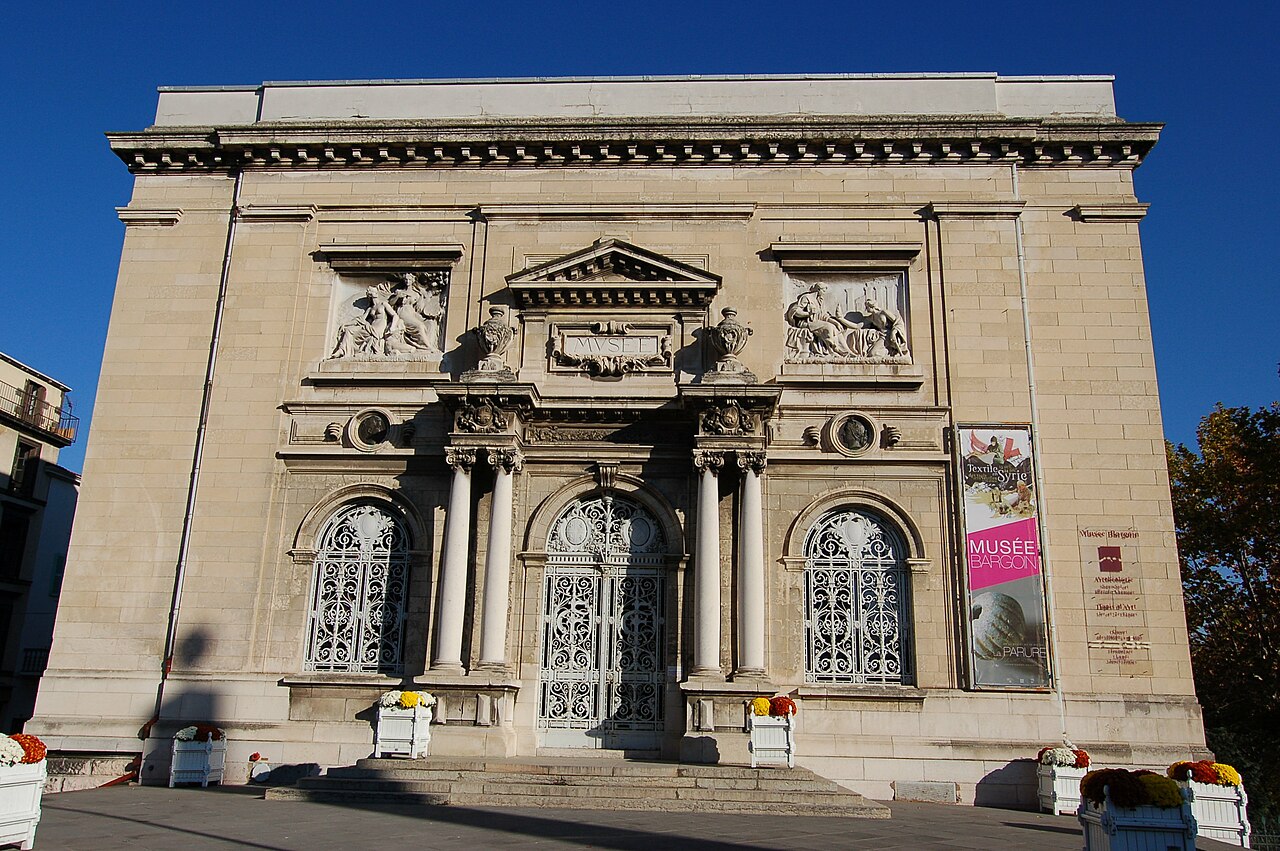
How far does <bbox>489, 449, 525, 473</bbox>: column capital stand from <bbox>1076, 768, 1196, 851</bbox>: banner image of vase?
35.3 feet

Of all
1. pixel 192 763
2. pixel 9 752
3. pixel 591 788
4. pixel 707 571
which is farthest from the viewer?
pixel 707 571

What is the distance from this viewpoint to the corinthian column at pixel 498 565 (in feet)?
55.3

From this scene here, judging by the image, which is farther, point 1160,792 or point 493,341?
point 493,341

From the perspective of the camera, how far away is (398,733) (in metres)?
15.3

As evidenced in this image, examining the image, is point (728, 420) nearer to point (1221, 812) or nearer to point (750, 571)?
point (750, 571)

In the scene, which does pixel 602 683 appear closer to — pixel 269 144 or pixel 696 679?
pixel 696 679

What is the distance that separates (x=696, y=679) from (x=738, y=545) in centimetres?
237

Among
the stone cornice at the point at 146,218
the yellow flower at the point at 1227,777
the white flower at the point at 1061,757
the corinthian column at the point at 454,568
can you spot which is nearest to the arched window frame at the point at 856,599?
the white flower at the point at 1061,757

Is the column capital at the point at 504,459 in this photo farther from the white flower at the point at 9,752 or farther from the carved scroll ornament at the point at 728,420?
the white flower at the point at 9,752

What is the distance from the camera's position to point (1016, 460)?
17.8 metres

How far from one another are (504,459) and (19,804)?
9110 mm

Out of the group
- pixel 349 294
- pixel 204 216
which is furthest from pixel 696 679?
pixel 204 216

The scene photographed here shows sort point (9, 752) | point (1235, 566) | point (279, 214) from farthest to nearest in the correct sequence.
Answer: point (1235, 566), point (279, 214), point (9, 752)

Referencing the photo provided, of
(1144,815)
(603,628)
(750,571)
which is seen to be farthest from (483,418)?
→ (1144,815)
